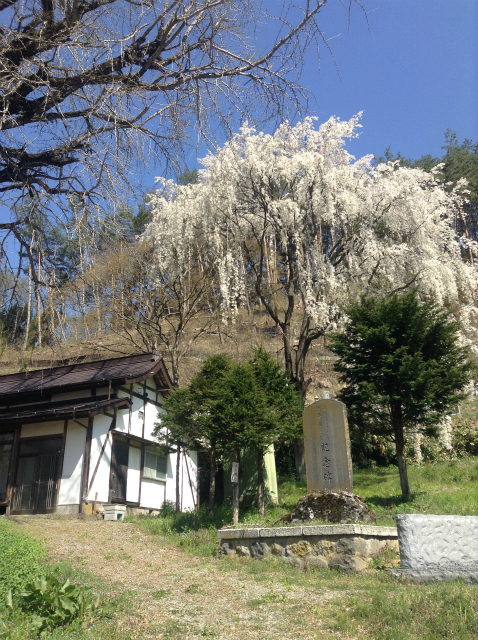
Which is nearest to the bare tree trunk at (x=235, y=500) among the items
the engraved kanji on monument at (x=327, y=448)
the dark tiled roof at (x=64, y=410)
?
the engraved kanji on monument at (x=327, y=448)

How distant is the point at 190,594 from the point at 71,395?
12.1 m

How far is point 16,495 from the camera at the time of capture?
15758 millimetres

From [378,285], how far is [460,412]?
898 centimetres

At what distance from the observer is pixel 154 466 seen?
61.7 ft

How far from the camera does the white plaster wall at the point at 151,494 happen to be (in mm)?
17750

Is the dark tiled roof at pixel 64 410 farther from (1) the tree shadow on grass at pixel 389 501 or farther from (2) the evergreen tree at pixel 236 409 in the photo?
(1) the tree shadow on grass at pixel 389 501

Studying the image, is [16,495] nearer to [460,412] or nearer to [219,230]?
[219,230]

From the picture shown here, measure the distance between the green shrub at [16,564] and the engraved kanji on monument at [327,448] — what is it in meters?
5.99

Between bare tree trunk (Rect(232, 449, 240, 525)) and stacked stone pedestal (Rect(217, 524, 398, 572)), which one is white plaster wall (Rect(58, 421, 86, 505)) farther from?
stacked stone pedestal (Rect(217, 524, 398, 572))

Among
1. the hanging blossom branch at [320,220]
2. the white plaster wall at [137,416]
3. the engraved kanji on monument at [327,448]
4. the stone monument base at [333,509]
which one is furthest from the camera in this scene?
the hanging blossom branch at [320,220]

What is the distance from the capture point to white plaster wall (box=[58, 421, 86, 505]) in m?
15.1

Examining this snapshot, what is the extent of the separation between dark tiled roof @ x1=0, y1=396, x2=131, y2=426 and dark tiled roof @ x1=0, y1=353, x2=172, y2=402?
518mm

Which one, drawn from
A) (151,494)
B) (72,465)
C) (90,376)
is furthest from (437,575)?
(90,376)

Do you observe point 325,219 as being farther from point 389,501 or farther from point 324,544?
point 324,544
